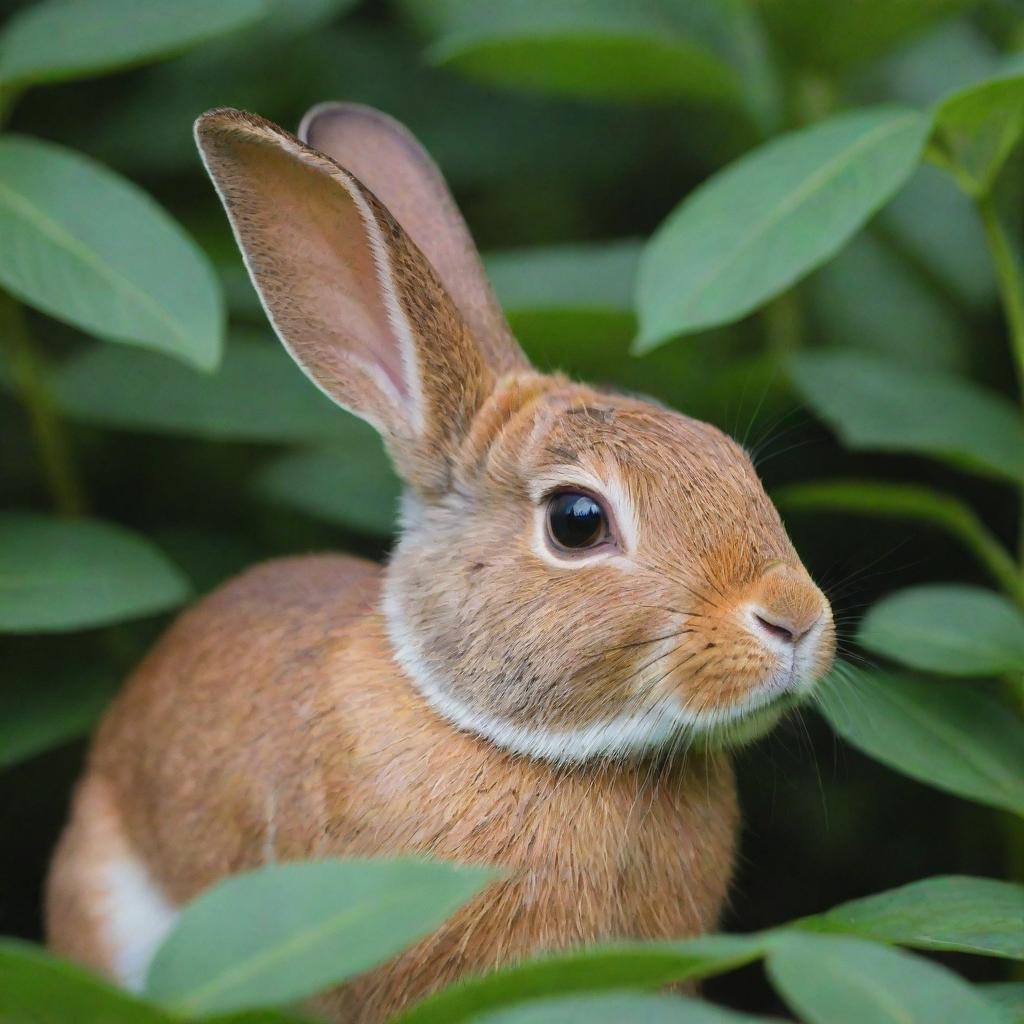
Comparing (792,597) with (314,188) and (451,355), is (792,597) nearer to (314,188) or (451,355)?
(451,355)

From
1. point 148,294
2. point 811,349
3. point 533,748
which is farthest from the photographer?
point 811,349

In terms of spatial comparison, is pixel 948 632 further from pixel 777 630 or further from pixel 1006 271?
pixel 1006 271

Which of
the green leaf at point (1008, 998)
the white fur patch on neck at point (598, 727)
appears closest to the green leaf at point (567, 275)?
the white fur patch on neck at point (598, 727)

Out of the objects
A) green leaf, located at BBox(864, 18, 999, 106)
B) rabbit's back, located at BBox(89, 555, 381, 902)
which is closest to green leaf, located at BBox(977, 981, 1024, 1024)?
rabbit's back, located at BBox(89, 555, 381, 902)

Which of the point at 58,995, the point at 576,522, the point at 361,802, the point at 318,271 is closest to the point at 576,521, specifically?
the point at 576,522

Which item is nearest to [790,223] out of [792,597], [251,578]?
[792,597]

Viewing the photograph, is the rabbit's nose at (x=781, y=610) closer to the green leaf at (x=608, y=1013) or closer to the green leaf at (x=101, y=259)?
the green leaf at (x=608, y=1013)

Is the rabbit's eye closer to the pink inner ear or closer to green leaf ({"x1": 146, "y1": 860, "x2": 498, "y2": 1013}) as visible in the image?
the pink inner ear
